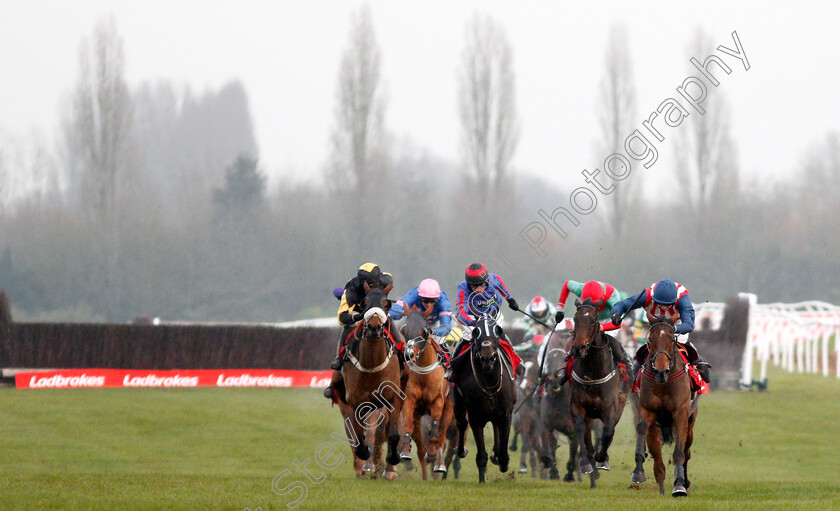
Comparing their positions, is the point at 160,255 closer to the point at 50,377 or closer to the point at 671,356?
the point at 50,377

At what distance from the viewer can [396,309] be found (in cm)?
1138

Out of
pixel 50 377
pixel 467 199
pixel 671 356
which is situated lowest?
pixel 50 377

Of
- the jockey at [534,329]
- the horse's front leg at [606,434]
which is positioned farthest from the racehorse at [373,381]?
the jockey at [534,329]

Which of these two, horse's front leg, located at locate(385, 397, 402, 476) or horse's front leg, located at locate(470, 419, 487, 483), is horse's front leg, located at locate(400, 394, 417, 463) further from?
horse's front leg, located at locate(470, 419, 487, 483)

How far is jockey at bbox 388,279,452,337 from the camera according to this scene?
39.7 feet

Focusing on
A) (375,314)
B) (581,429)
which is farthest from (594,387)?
(375,314)

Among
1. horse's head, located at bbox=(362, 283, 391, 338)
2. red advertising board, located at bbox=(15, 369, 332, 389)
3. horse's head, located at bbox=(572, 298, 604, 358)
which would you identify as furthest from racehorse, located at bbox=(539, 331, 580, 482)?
red advertising board, located at bbox=(15, 369, 332, 389)

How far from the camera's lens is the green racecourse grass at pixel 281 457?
9.48m

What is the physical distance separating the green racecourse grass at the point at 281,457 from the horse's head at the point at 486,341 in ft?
4.21

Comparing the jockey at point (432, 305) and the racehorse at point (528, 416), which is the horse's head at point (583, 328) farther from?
the racehorse at point (528, 416)

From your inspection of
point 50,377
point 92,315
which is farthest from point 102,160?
point 50,377

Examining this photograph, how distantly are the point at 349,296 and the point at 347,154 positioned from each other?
A: 35.3 m

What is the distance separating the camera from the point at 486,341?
10.7m

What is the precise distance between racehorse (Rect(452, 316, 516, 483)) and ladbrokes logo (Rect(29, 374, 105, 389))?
16800mm
